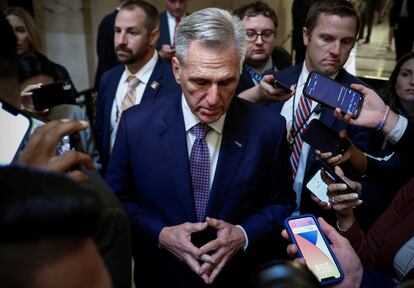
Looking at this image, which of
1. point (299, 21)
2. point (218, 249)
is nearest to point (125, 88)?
point (218, 249)

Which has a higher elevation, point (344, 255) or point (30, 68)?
point (30, 68)

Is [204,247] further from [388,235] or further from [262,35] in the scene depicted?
[262,35]

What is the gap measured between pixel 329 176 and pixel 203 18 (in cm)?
80

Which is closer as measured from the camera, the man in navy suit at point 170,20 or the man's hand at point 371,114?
the man's hand at point 371,114

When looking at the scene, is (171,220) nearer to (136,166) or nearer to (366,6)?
(136,166)

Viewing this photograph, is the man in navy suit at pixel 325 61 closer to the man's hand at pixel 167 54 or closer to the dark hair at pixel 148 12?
the dark hair at pixel 148 12

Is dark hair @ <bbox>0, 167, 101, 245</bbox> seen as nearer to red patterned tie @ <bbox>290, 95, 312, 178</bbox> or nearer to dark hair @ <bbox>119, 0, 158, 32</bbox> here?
red patterned tie @ <bbox>290, 95, 312, 178</bbox>

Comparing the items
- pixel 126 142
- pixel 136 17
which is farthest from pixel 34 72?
pixel 126 142

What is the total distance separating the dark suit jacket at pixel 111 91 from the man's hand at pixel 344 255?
1.41 m

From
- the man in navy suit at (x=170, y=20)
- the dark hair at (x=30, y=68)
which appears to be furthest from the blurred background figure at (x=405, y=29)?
the dark hair at (x=30, y=68)

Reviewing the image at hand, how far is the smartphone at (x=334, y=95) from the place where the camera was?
1764 mm

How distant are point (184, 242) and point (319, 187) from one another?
24.5 inches

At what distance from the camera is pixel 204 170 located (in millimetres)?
1597

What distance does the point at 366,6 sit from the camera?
829 centimetres
